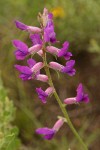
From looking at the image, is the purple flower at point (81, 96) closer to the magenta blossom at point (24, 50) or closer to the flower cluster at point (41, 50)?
the flower cluster at point (41, 50)

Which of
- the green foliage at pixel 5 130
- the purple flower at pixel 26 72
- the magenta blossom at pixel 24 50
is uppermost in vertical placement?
the magenta blossom at pixel 24 50

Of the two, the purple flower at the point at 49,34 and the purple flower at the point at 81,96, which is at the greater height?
the purple flower at the point at 49,34

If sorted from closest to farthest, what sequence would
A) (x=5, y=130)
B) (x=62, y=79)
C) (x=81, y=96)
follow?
1. (x=81, y=96)
2. (x=5, y=130)
3. (x=62, y=79)

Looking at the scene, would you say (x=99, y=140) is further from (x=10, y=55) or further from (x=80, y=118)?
(x=10, y=55)

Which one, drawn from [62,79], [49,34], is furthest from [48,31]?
[62,79]

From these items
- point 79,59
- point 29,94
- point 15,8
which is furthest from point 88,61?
point 15,8

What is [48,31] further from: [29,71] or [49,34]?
[29,71]

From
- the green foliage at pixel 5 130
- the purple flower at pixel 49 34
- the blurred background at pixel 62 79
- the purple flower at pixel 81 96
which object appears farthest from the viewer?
the blurred background at pixel 62 79

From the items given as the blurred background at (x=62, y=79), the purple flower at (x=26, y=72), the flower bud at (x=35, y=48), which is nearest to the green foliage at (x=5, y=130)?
the purple flower at (x=26, y=72)
